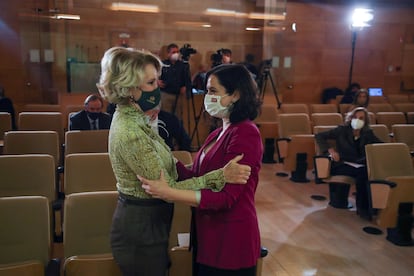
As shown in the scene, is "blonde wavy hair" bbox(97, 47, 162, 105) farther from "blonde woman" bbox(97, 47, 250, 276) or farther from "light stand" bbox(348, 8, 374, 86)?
"light stand" bbox(348, 8, 374, 86)

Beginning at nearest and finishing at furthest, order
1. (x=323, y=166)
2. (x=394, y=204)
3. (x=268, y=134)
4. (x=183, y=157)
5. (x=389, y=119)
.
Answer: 1. (x=183, y=157)
2. (x=394, y=204)
3. (x=323, y=166)
4. (x=268, y=134)
5. (x=389, y=119)

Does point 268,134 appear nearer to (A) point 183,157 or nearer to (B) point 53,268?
(A) point 183,157

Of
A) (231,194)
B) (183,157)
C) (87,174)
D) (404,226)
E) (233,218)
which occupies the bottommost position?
(404,226)

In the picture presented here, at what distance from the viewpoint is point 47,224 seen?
7.04 feet

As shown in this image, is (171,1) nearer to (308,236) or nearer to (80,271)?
(308,236)

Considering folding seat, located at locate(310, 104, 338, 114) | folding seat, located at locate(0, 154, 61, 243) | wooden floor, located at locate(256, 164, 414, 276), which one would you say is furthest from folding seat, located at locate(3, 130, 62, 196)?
folding seat, located at locate(310, 104, 338, 114)

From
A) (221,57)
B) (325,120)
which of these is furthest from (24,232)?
(221,57)

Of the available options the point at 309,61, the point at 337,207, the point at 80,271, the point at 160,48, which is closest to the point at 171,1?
the point at 160,48

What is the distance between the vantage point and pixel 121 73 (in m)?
1.39

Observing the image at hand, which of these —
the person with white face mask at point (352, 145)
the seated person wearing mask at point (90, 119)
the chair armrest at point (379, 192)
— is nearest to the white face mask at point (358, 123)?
the person with white face mask at point (352, 145)

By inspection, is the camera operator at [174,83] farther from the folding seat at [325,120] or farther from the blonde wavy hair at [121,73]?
the blonde wavy hair at [121,73]

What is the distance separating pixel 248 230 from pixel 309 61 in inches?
340

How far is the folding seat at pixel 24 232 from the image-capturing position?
2109 mm

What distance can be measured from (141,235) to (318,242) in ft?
8.36
